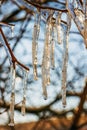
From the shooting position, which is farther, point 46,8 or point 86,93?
point 86,93

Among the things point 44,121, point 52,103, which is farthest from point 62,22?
point 44,121

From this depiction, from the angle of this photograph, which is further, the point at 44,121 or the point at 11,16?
the point at 44,121

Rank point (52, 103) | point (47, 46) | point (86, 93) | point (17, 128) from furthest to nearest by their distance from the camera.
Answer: point (17, 128) → point (86, 93) → point (52, 103) → point (47, 46)

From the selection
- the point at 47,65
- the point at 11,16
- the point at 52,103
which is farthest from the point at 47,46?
the point at 52,103

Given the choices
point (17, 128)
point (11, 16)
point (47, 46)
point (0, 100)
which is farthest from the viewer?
point (17, 128)

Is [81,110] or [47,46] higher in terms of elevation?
[47,46]

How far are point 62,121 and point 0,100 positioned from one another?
2.13 meters

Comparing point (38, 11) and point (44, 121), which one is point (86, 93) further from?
point (38, 11)

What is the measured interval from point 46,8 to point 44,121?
19.5 ft

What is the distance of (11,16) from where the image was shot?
4.74m

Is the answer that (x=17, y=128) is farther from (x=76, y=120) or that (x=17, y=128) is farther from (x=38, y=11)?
(x=38, y=11)

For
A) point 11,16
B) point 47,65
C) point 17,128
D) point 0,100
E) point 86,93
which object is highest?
point 47,65

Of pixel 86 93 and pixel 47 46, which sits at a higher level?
pixel 47 46

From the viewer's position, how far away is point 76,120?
23.2ft
